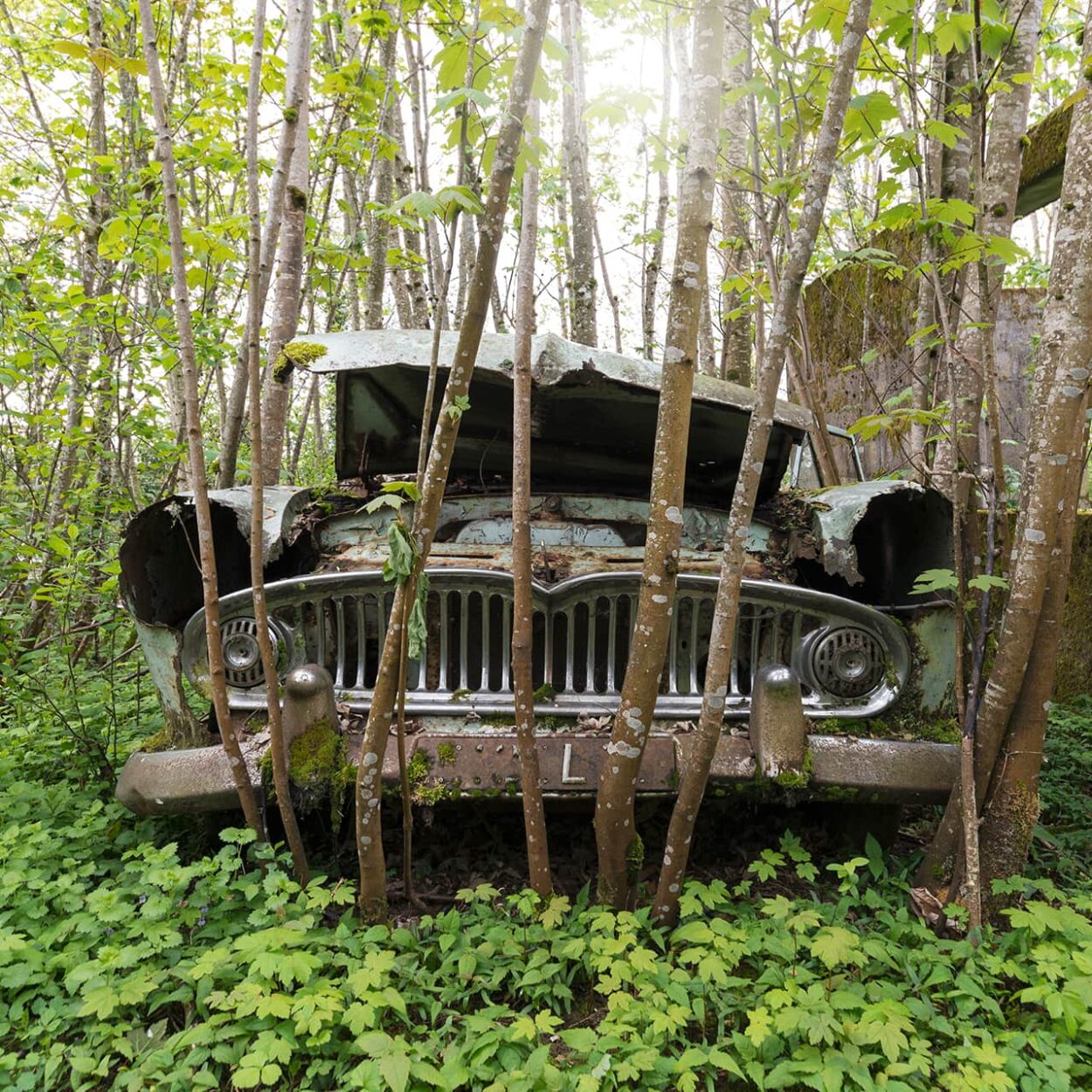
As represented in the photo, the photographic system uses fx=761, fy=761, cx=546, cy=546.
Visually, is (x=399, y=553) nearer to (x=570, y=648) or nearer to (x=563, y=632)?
(x=570, y=648)

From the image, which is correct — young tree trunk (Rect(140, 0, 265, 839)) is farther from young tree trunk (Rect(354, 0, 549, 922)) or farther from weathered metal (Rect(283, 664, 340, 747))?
young tree trunk (Rect(354, 0, 549, 922))

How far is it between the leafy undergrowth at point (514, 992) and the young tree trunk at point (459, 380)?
46cm

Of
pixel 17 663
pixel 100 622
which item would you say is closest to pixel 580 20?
pixel 100 622

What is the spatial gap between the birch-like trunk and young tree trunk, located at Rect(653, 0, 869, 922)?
5.95ft

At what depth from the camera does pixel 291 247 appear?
3760 millimetres

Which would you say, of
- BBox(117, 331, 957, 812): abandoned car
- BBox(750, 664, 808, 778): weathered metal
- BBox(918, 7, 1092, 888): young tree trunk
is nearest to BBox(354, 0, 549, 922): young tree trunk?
BBox(117, 331, 957, 812): abandoned car

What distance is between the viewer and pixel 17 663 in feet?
13.7

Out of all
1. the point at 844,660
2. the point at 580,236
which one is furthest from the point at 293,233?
the point at 580,236

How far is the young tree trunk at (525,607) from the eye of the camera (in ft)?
7.17

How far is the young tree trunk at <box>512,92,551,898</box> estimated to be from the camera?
2186mm

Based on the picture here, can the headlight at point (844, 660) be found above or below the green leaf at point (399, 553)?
below

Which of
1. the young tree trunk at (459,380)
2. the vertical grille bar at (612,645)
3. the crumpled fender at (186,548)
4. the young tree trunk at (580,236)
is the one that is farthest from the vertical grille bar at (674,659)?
the young tree trunk at (580,236)

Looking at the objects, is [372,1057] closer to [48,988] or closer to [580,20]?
[48,988]

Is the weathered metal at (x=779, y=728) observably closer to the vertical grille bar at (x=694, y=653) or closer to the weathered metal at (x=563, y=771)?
the weathered metal at (x=563, y=771)
